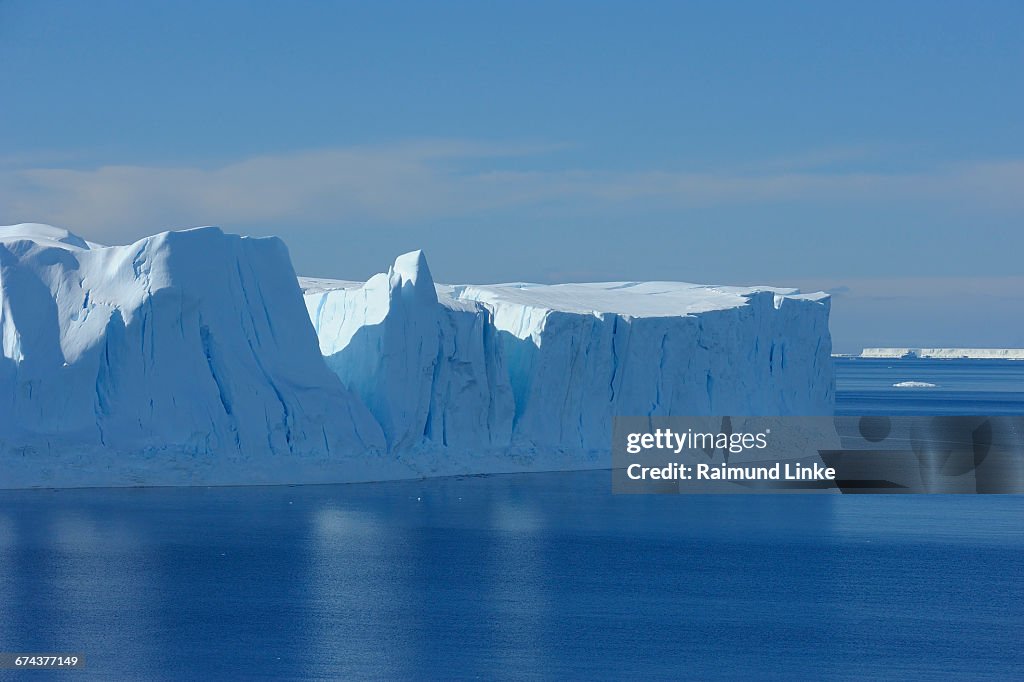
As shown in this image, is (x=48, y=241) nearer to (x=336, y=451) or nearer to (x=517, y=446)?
(x=336, y=451)

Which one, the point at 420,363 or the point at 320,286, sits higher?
the point at 320,286

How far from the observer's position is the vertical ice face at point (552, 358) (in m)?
18.8

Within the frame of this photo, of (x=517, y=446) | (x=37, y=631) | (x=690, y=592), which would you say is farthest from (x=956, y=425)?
(x=37, y=631)

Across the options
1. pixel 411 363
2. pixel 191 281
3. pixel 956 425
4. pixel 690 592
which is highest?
pixel 191 281

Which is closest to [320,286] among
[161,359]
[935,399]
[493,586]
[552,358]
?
[552,358]

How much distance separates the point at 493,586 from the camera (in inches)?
491

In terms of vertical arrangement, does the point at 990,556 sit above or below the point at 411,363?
below

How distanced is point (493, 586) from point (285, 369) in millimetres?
6128

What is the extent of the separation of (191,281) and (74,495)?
299cm

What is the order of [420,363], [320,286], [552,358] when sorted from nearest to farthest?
1. [420,363]
2. [552,358]
3. [320,286]

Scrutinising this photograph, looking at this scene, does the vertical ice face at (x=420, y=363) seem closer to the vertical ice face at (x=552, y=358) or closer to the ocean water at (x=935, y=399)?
the vertical ice face at (x=552, y=358)

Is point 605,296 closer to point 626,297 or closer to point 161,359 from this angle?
point 626,297

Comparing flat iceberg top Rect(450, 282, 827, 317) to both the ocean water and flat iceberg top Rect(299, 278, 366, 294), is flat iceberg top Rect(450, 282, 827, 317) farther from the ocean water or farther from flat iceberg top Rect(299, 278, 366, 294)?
the ocean water

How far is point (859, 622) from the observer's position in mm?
11461
